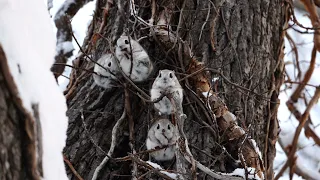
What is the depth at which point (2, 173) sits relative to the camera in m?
0.56

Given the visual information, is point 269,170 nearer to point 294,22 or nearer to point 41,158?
point 294,22

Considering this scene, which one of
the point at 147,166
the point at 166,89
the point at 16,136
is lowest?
the point at 147,166

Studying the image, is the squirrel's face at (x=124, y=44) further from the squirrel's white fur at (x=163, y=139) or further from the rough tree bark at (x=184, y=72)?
the squirrel's white fur at (x=163, y=139)

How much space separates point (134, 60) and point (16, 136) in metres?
1.13

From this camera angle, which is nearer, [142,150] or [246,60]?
[142,150]

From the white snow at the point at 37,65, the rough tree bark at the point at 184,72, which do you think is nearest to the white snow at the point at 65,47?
the rough tree bark at the point at 184,72

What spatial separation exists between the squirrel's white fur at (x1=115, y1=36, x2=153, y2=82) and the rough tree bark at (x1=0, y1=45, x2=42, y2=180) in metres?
1.07

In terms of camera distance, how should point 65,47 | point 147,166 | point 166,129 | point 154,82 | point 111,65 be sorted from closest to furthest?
point 147,166, point 166,129, point 154,82, point 111,65, point 65,47

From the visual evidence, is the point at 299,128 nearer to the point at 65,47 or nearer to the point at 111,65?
the point at 65,47

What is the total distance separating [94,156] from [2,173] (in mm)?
991

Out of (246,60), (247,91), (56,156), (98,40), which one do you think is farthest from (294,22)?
(56,156)

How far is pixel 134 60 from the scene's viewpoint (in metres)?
1.69

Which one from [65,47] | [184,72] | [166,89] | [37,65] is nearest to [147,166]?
[166,89]

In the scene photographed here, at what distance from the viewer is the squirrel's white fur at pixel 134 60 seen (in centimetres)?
168
